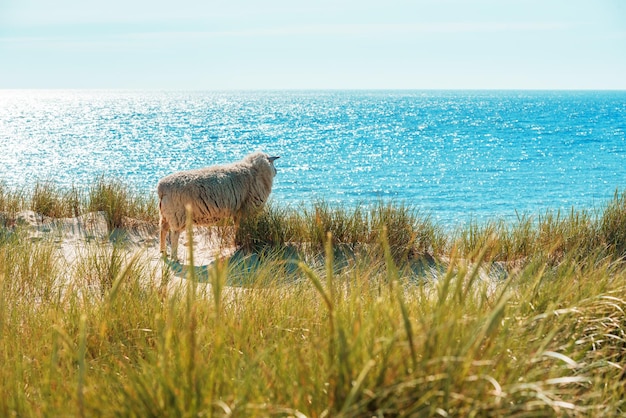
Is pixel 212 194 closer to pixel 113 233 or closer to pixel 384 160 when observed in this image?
pixel 113 233

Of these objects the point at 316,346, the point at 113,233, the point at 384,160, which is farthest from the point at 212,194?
the point at 384,160

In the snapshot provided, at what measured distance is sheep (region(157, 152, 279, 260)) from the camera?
716 cm

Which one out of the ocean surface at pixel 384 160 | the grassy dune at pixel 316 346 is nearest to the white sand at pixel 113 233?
the ocean surface at pixel 384 160

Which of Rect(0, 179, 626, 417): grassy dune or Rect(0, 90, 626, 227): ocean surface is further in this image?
Rect(0, 90, 626, 227): ocean surface

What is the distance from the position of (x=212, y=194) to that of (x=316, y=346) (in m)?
5.30

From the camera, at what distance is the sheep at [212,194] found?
23.5 ft

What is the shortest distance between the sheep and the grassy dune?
1.86 meters

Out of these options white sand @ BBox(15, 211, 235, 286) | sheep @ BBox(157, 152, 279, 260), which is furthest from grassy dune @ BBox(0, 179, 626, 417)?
white sand @ BBox(15, 211, 235, 286)

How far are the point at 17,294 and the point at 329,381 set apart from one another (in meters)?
3.34

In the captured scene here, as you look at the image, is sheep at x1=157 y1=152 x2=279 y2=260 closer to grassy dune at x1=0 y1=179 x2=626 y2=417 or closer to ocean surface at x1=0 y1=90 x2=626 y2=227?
ocean surface at x1=0 y1=90 x2=626 y2=227

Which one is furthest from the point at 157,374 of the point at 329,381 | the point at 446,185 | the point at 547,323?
the point at 446,185

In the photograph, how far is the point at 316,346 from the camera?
7.16ft

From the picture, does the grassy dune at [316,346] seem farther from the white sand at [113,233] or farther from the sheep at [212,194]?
the white sand at [113,233]

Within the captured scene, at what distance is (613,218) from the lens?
697 centimetres
